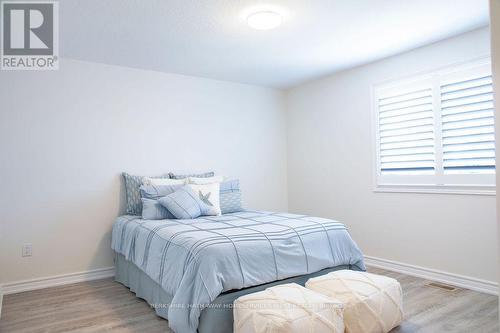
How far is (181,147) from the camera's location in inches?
165

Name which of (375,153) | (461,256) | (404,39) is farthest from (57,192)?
(461,256)

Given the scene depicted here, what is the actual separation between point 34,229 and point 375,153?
3.67 metres

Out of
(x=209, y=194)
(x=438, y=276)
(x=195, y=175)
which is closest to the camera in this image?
(x=438, y=276)

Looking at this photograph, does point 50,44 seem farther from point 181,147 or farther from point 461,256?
point 461,256

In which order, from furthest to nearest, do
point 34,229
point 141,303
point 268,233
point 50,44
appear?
point 34,229
point 50,44
point 141,303
point 268,233

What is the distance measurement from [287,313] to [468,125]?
2459 millimetres

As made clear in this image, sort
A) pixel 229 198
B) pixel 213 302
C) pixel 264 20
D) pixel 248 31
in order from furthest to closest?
pixel 229 198 < pixel 248 31 < pixel 264 20 < pixel 213 302

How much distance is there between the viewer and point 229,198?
3.81 meters

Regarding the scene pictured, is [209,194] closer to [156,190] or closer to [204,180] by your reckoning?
[204,180]

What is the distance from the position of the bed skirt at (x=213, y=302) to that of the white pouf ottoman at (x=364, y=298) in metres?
0.27

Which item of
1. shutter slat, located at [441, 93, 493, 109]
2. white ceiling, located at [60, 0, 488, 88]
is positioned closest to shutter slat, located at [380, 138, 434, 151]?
shutter slat, located at [441, 93, 493, 109]

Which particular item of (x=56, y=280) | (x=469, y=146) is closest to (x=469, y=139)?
(x=469, y=146)

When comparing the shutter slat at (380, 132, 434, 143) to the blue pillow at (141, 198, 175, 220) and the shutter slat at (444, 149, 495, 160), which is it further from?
the blue pillow at (141, 198, 175, 220)

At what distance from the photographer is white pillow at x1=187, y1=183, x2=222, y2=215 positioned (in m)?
3.56
